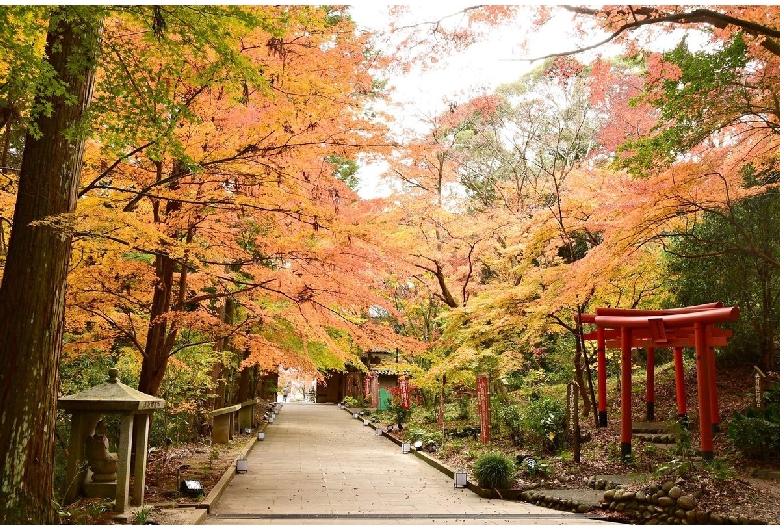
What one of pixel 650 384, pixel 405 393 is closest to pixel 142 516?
pixel 650 384

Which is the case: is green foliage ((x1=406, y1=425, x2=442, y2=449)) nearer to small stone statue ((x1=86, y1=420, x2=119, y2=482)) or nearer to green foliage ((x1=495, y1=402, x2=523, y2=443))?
green foliage ((x1=495, y1=402, x2=523, y2=443))

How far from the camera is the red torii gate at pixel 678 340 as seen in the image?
9.02 meters

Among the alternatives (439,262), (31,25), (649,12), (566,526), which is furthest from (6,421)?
(439,262)

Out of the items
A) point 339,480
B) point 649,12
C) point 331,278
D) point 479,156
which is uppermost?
point 479,156

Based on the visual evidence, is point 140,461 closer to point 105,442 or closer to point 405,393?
point 105,442

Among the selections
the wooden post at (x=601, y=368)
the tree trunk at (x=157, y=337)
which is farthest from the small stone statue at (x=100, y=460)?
the wooden post at (x=601, y=368)

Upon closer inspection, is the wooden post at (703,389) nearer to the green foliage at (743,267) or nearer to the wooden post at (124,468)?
the green foliage at (743,267)

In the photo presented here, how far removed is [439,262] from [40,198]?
11.0 metres

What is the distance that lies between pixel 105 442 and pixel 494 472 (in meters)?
5.73

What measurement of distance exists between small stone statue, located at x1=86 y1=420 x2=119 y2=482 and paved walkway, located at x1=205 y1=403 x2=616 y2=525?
A: 1.46m

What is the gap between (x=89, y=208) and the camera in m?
5.90

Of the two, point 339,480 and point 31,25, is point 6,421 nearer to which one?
point 31,25

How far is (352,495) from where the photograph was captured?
9.12 meters

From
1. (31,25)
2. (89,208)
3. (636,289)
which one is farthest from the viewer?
(636,289)
